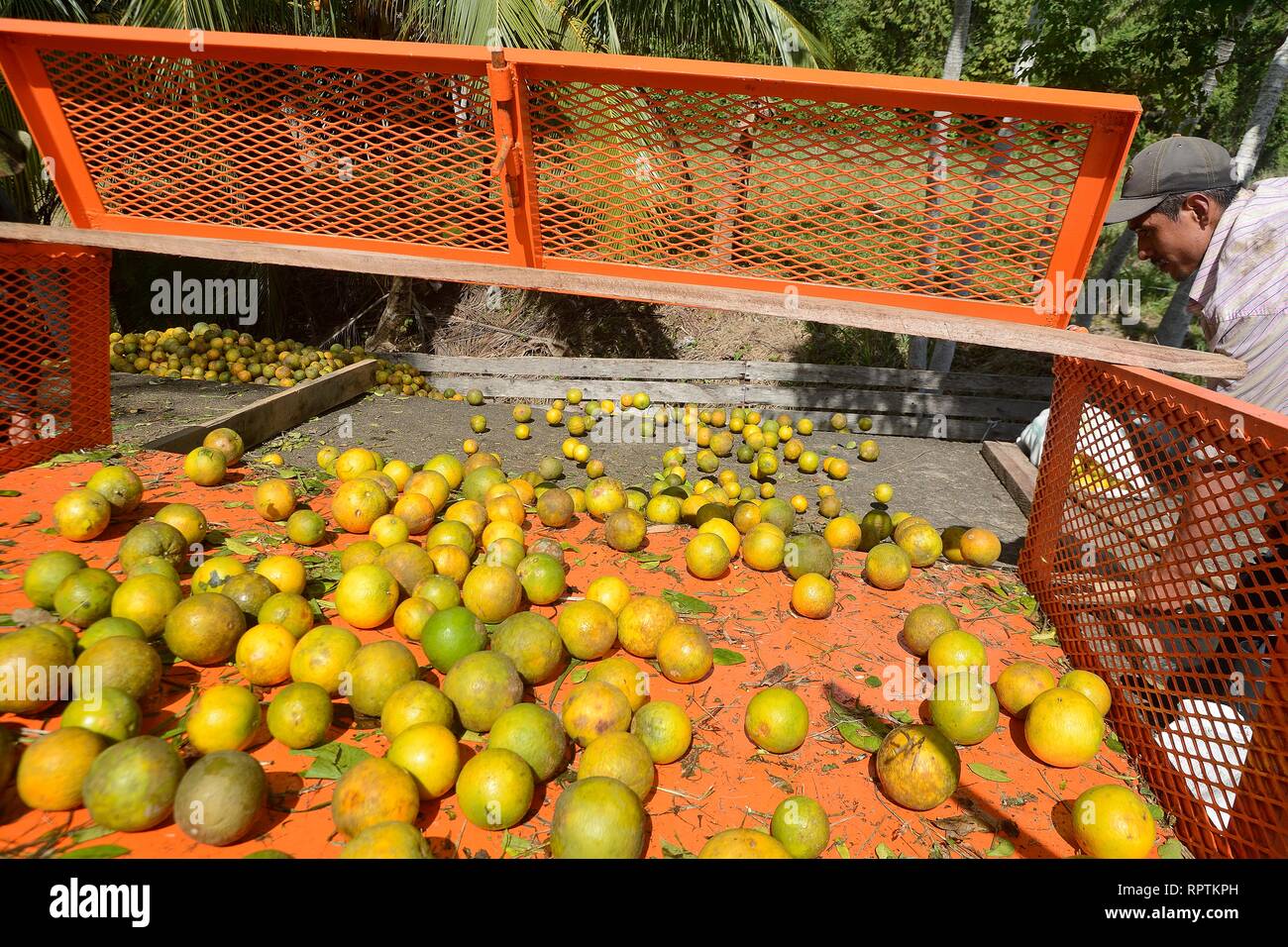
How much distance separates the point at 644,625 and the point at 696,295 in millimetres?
1860

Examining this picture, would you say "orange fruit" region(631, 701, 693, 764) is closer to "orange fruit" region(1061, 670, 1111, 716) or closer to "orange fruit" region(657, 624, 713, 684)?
"orange fruit" region(657, 624, 713, 684)

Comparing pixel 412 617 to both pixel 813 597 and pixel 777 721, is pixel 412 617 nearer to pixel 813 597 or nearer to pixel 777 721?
pixel 777 721

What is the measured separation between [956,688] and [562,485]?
5.21m

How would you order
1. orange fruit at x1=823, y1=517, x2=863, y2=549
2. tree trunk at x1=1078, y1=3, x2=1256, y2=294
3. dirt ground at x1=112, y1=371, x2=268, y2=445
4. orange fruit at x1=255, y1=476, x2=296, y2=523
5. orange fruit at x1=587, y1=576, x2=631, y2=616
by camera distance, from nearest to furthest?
orange fruit at x1=587, y1=576, x2=631, y2=616
orange fruit at x1=255, y1=476, x2=296, y2=523
orange fruit at x1=823, y1=517, x2=863, y2=549
dirt ground at x1=112, y1=371, x2=268, y2=445
tree trunk at x1=1078, y1=3, x2=1256, y2=294

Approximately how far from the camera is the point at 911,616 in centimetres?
354

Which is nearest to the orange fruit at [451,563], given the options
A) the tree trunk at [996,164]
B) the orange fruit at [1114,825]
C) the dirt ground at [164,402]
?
the orange fruit at [1114,825]

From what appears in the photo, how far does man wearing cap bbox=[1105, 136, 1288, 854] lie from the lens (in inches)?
99.4

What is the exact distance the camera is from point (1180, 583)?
3.03 meters

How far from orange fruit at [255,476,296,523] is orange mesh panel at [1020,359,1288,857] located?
4.82 meters

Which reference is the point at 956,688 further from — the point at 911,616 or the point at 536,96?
the point at 536,96

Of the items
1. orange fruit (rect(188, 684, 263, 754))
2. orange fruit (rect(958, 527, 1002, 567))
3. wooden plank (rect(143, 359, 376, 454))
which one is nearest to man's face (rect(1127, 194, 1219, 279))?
orange fruit (rect(958, 527, 1002, 567))

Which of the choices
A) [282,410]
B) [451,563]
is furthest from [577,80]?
[282,410]

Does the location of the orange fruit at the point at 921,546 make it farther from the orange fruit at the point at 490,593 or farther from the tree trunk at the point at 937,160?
the orange fruit at the point at 490,593

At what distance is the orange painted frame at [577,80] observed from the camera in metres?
3.07
